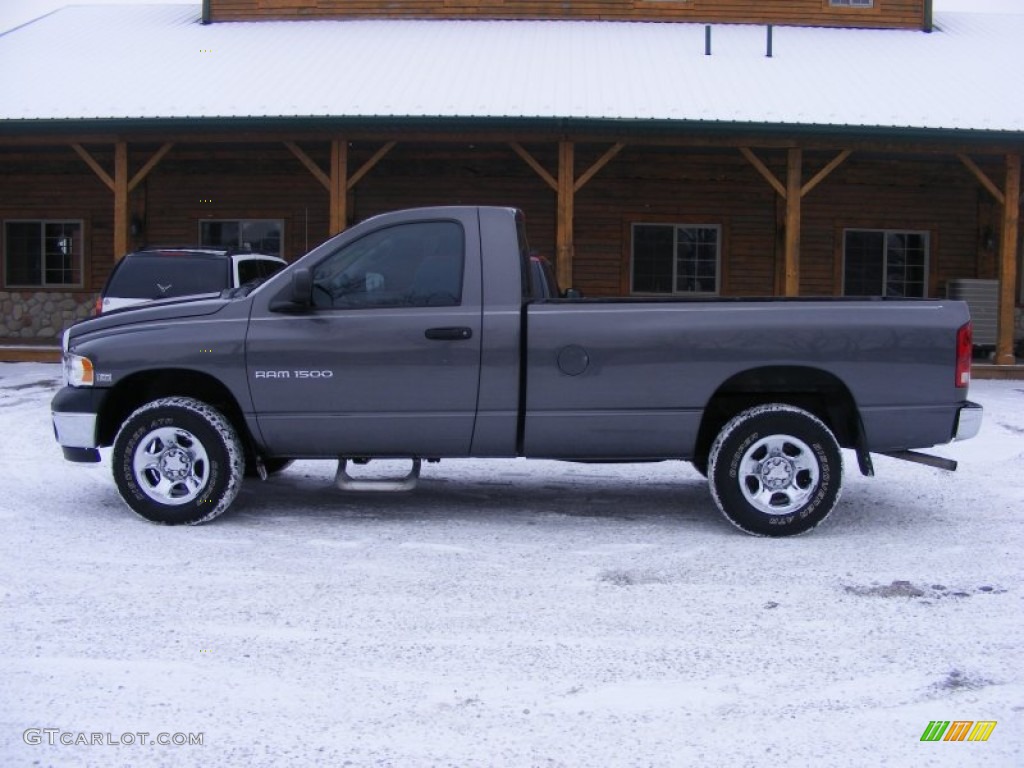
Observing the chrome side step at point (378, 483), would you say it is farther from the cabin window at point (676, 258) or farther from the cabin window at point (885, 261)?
the cabin window at point (885, 261)

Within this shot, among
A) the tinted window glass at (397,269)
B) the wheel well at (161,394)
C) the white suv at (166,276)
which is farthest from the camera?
the white suv at (166,276)

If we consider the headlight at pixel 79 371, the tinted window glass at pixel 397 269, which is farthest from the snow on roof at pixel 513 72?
the headlight at pixel 79 371

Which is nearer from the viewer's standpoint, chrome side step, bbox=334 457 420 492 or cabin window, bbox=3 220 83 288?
chrome side step, bbox=334 457 420 492

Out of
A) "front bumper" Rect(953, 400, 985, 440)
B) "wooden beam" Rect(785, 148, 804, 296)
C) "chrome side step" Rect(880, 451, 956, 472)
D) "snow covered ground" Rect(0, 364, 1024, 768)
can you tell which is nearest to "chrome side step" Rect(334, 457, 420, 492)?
"snow covered ground" Rect(0, 364, 1024, 768)

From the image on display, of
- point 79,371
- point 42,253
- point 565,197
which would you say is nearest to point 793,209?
point 565,197

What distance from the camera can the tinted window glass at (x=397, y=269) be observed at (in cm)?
632

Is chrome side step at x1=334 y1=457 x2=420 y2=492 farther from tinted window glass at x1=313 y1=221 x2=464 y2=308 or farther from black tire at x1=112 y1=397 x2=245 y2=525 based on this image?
Result: tinted window glass at x1=313 y1=221 x2=464 y2=308

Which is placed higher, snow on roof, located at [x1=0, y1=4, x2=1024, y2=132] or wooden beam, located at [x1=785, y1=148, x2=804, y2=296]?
snow on roof, located at [x1=0, y1=4, x2=1024, y2=132]

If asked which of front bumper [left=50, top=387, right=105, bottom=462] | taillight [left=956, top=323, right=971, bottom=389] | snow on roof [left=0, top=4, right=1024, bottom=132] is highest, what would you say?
snow on roof [left=0, top=4, right=1024, bottom=132]

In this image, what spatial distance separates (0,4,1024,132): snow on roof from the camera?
1577 centimetres

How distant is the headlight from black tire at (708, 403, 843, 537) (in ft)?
12.3

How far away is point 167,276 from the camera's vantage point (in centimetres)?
1109

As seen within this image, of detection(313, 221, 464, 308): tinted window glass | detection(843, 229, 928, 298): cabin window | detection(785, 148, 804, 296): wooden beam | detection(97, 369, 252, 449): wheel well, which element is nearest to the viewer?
detection(313, 221, 464, 308): tinted window glass

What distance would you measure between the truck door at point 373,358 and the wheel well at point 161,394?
32cm
